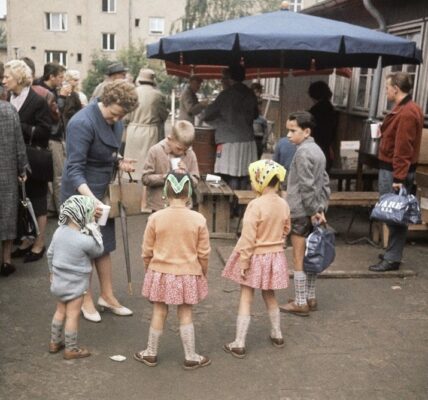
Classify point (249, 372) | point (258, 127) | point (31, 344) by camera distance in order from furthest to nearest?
point (258, 127) < point (31, 344) < point (249, 372)

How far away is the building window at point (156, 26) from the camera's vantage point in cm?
4378

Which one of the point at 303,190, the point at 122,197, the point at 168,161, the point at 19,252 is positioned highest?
the point at 168,161

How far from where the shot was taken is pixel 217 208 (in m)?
6.96

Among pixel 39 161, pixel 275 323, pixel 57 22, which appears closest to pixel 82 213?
pixel 275 323

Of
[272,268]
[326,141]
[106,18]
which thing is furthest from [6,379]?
[106,18]

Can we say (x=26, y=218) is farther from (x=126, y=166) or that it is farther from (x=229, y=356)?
(x=229, y=356)

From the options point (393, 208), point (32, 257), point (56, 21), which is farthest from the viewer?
point (56, 21)

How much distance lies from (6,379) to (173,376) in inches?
39.7

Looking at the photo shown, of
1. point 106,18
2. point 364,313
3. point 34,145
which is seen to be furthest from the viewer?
point 106,18

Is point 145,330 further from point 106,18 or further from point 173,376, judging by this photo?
point 106,18

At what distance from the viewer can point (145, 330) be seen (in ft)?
13.9

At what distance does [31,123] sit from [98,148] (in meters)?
1.71

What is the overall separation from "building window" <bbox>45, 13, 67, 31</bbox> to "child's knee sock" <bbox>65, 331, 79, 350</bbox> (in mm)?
42550

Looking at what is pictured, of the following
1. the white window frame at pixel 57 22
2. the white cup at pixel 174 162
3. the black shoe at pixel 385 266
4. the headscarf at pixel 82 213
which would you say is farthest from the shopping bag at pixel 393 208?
the white window frame at pixel 57 22
